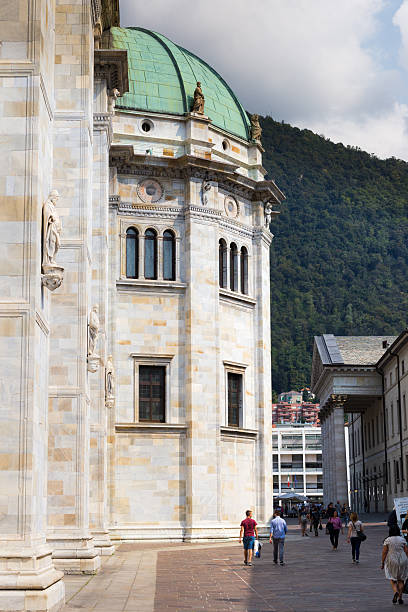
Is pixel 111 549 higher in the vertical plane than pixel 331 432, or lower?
lower

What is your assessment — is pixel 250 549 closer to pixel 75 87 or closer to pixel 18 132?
pixel 75 87

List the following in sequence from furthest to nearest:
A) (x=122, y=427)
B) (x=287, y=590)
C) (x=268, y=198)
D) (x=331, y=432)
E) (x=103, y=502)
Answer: (x=331, y=432) < (x=268, y=198) < (x=122, y=427) < (x=103, y=502) < (x=287, y=590)

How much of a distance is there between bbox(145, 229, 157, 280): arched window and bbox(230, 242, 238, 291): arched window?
4.51m

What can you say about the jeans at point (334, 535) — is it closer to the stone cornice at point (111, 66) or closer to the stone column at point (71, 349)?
the stone column at point (71, 349)

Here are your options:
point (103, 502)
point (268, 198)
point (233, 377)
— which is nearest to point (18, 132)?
point (103, 502)

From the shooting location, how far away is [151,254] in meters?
44.7

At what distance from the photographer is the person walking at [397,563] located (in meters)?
17.9

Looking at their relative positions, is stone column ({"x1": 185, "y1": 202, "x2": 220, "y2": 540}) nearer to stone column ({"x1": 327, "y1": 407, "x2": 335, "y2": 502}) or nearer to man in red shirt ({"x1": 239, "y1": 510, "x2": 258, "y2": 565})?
man in red shirt ({"x1": 239, "y1": 510, "x2": 258, "y2": 565})

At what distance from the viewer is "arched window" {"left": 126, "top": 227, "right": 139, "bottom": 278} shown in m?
44.3

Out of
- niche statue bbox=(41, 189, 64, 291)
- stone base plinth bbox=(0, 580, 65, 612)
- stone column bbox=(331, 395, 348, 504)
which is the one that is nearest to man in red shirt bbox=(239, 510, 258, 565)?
niche statue bbox=(41, 189, 64, 291)

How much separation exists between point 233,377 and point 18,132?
31.9m

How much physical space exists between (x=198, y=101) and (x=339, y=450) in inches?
1353

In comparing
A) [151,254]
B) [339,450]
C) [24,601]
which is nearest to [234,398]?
[151,254]

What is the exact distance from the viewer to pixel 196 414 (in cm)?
4297
